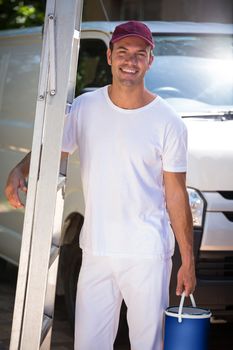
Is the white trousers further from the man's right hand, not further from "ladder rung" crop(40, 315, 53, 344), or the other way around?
the man's right hand

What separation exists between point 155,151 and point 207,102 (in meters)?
2.41

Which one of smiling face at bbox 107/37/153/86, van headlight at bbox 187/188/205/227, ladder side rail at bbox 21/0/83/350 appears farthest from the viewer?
van headlight at bbox 187/188/205/227

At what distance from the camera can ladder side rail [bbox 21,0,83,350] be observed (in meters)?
4.07

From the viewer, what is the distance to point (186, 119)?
6.43 meters

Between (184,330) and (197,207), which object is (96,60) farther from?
(184,330)


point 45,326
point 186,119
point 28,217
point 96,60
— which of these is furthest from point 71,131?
point 96,60

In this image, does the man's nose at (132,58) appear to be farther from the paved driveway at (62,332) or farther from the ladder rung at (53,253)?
the paved driveway at (62,332)

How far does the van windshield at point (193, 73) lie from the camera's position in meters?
6.73

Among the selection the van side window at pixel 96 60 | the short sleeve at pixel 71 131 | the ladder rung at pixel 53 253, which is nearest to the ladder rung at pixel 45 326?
the ladder rung at pixel 53 253

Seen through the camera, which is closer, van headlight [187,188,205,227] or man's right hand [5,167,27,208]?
man's right hand [5,167,27,208]

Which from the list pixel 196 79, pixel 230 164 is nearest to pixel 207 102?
pixel 196 79

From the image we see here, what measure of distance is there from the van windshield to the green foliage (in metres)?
7.65

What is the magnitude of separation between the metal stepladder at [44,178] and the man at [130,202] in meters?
0.34

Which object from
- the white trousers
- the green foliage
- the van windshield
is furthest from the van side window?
the green foliage
